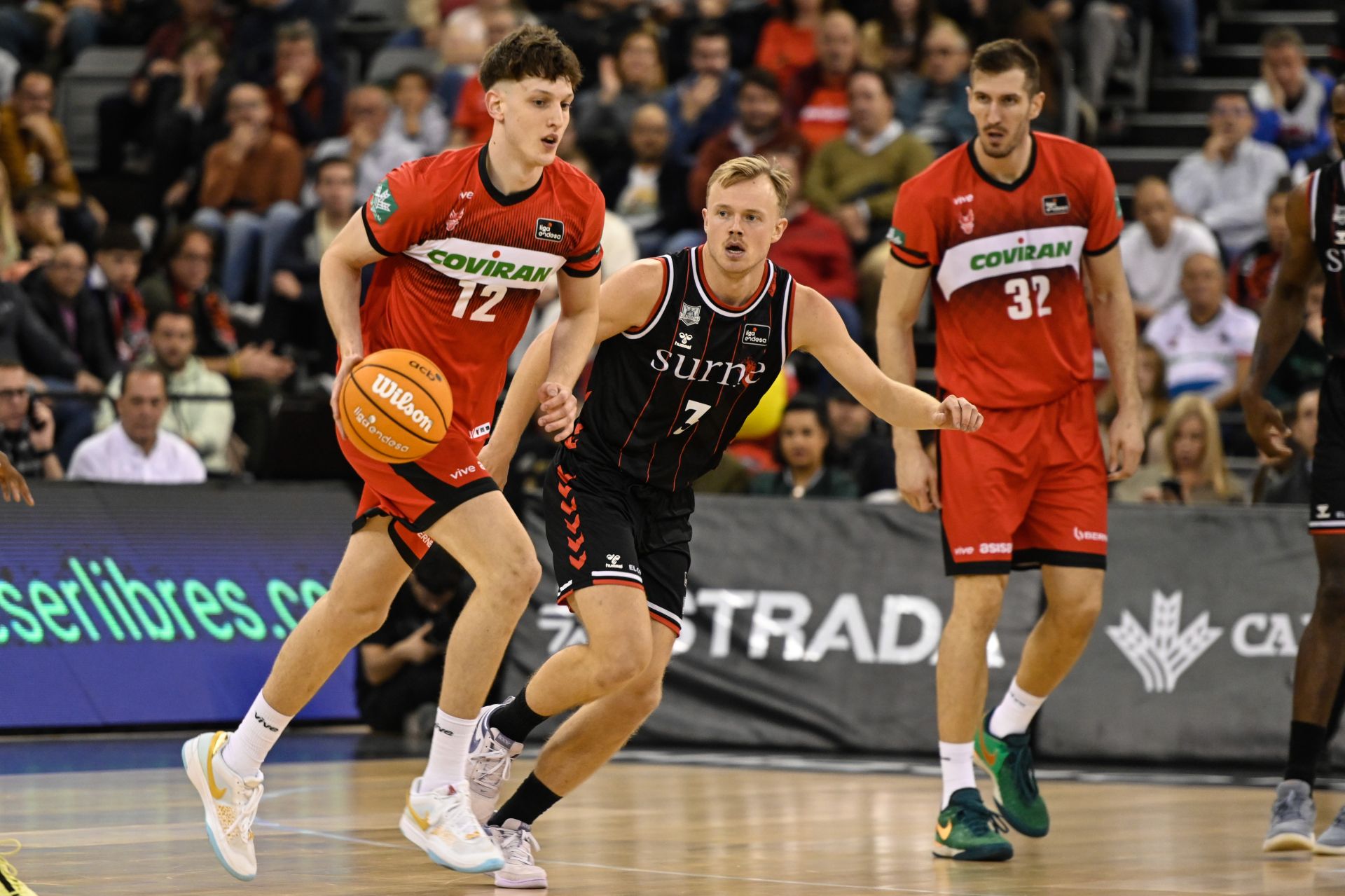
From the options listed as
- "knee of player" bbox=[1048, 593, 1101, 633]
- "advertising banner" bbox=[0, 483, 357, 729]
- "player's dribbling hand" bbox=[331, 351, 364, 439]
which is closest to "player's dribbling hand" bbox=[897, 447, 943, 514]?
"knee of player" bbox=[1048, 593, 1101, 633]

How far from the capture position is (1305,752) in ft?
23.1

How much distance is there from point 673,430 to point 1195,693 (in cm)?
463

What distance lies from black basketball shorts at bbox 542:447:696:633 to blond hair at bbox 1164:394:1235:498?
5235 mm

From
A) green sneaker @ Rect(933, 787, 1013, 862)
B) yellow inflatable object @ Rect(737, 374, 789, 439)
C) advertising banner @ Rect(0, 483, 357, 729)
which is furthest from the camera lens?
yellow inflatable object @ Rect(737, 374, 789, 439)

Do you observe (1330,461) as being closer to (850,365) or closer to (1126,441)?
(1126,441)

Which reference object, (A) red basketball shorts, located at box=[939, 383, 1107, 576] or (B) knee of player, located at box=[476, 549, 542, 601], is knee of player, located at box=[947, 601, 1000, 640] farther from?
(B) knee of player, located at box=[476, 549, 542, 601]

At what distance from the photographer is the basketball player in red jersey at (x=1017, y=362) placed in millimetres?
7180

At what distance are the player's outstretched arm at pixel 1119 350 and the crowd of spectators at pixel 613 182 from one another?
3.75 m

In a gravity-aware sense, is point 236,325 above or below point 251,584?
above

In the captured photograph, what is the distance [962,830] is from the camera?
681 cm

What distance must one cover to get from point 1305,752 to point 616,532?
9.00ft

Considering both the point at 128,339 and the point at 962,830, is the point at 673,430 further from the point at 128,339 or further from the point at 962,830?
the point at 128,339

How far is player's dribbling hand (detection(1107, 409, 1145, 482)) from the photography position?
290 inches

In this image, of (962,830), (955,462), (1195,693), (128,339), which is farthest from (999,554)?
(128,339)
